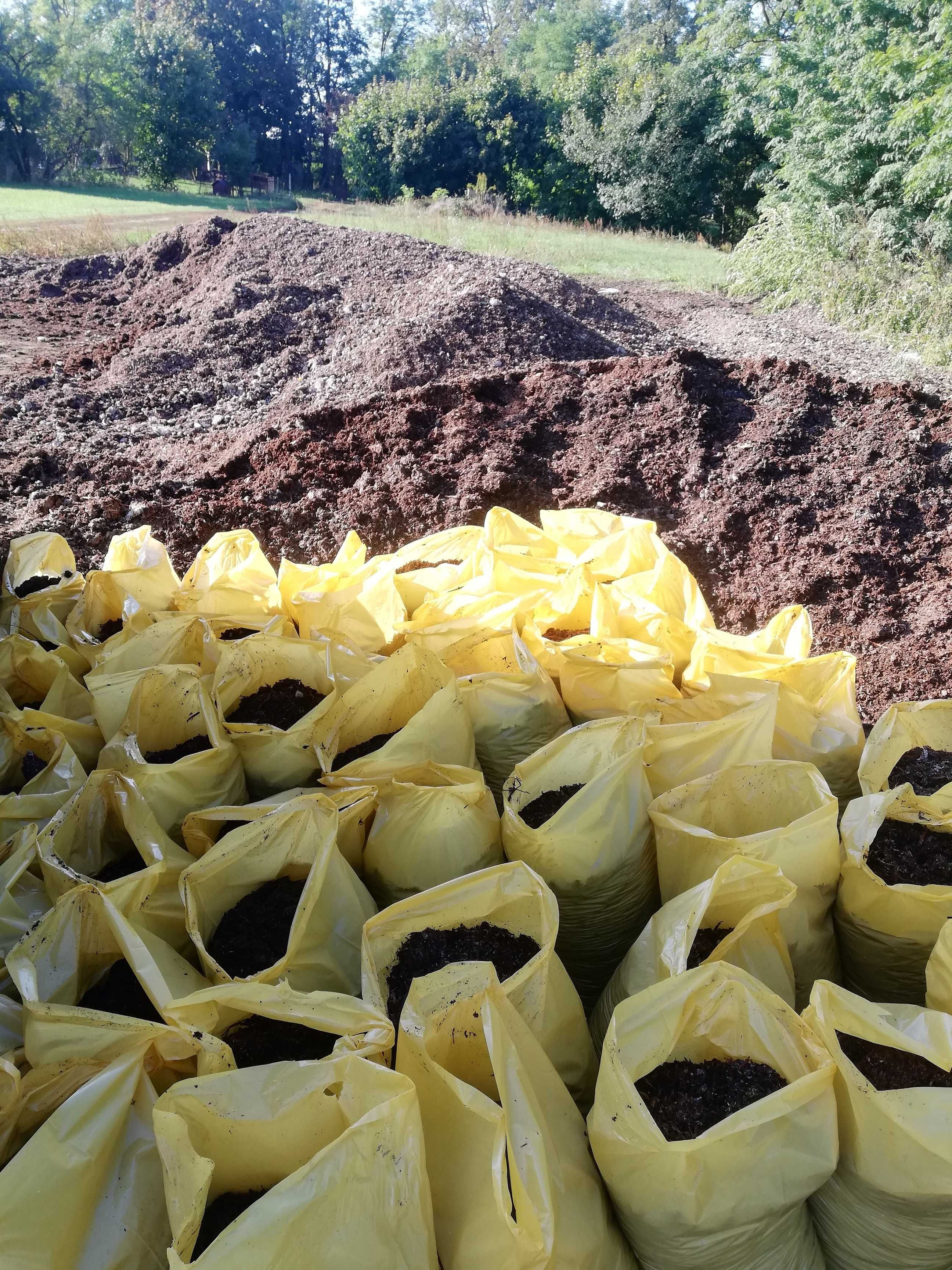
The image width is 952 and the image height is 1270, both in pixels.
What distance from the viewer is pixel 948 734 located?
171 cm

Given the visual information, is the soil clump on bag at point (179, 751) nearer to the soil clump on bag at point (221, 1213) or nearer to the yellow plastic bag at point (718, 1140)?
the soil clump on bag at point (221, 1213)

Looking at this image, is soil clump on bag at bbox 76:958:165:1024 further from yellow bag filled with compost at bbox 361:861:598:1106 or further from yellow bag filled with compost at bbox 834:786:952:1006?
yellow bag filled with compost at bbox 834:786:952:1006

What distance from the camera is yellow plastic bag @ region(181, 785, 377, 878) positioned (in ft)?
4.99

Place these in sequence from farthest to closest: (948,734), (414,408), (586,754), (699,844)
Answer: (414,408) → (948,734) → (586,754) → (699,844)

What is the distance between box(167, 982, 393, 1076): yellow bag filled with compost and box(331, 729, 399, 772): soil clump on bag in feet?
2.08

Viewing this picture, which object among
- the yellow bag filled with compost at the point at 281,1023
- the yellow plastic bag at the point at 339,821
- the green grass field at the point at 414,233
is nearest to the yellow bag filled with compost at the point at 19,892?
the yellow plastic bag at the point at 339,821

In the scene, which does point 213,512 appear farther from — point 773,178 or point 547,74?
point 547,74

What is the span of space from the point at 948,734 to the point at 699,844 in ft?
2.39

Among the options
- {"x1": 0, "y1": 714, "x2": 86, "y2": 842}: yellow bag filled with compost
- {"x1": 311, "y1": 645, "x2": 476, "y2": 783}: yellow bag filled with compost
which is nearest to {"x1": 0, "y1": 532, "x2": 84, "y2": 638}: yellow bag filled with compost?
{"x1": 0, "y1": 714, "x2": 86, "y2": 842}: yellow bag filled with compost

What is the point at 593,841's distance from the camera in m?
1.47

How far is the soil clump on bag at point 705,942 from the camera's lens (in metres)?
1.25

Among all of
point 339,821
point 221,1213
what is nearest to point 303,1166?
point 221,1213

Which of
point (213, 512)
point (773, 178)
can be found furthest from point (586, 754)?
point (773, 178)

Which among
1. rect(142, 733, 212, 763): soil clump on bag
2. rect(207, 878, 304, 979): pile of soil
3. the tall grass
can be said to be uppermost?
the tall grass
